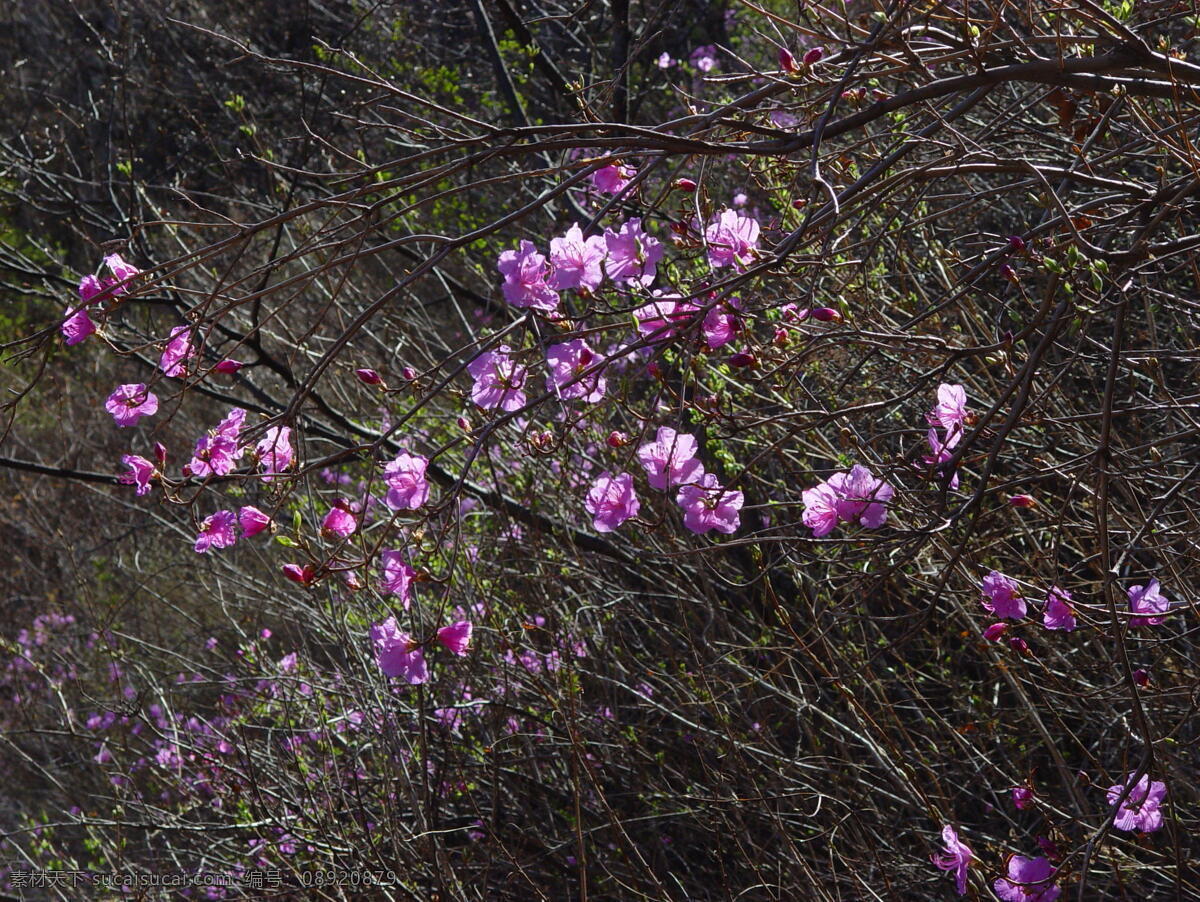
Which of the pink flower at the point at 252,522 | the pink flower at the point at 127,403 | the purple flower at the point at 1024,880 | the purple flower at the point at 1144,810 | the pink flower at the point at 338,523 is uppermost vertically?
the pink flower at the point at 127,403

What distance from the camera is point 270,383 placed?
6.26 metres

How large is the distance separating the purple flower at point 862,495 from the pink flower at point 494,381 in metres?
0.59

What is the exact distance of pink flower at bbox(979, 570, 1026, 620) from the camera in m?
1.93

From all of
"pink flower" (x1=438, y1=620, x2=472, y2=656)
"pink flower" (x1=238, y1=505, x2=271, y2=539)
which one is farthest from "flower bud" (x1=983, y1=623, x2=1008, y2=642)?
"pink flower" (x1=238, y1=505, x2=271, y2=539)

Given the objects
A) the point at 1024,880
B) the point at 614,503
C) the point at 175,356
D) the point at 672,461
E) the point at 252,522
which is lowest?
the point at 1024,880

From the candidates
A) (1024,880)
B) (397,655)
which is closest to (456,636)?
(397,655)

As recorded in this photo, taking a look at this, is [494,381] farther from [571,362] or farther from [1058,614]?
[1058,614]

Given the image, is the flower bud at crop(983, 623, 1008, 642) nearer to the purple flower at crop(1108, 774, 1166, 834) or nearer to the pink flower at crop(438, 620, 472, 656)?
the purple flower at crop(1108, 774, 1166, 834)

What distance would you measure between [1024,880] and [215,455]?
1643mm

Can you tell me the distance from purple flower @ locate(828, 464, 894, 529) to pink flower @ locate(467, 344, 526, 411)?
1.92 feet

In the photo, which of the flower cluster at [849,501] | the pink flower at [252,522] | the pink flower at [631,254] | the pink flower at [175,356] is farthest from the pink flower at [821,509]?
the pink flower at [175,356]

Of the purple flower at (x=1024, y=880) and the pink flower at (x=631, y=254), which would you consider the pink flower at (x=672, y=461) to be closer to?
the pink flower at (x=631, y=254)

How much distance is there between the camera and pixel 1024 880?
6.46ft

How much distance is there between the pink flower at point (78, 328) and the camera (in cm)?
173
